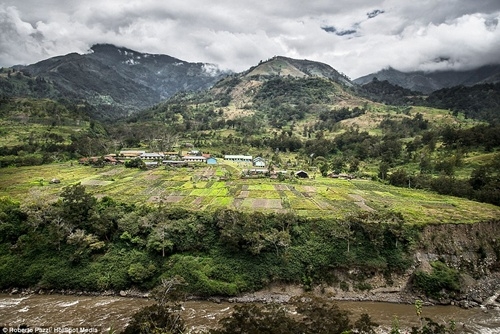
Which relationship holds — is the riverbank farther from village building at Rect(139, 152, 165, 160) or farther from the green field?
village building at Rect(139, 152, 165, 160)

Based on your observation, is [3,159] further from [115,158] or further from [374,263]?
[374,263]

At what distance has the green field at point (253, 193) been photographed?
176 feet

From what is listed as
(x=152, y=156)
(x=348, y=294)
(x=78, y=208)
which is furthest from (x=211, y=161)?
(x=348, y=294)

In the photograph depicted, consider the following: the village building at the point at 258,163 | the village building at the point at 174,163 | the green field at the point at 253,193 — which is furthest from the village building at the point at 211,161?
the green field at the point at 253,193

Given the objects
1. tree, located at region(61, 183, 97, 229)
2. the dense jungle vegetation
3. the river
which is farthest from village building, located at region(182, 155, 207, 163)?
the river

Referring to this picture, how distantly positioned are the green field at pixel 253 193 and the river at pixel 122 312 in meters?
13.8

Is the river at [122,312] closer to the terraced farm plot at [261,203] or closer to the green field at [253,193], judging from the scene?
the green field at [253,193]

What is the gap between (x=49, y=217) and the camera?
48312mm

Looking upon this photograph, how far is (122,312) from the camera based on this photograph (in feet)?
121

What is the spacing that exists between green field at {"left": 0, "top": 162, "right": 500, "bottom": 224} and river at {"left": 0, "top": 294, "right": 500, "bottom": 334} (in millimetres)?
13797

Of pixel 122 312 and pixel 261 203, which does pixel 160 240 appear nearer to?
pixel 122 312

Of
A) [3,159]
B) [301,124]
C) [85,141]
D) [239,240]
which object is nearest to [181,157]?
[85,141]

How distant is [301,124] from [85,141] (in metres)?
114

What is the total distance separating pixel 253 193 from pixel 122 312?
33.4m
